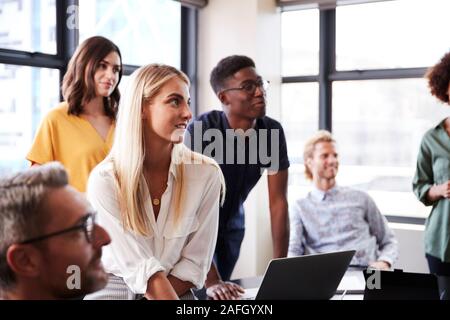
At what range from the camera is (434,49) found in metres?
2.92

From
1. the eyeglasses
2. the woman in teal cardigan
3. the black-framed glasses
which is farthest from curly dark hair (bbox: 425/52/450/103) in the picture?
the black-framed glasses

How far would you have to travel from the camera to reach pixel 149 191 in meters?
1.14

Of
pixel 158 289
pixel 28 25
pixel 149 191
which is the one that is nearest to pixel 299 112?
pixel 28 25

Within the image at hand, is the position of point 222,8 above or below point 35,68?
above

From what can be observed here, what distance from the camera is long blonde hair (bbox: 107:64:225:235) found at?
3.51 feet

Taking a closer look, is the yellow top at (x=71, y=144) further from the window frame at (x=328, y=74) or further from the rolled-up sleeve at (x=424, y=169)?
the window frame at (x=328, y=74)

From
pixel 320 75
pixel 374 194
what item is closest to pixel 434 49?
pixel 320 75

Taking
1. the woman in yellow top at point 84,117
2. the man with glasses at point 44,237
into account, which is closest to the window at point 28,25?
the woman in yellow top at point 84,117

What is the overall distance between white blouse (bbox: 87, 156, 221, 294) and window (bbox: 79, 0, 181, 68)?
1484mm

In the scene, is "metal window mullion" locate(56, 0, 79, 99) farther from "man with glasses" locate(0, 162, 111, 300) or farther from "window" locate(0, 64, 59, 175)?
"man with glasses" locate(0, 162, 111, 300)

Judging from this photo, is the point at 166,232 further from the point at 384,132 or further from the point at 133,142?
the point at 384,132

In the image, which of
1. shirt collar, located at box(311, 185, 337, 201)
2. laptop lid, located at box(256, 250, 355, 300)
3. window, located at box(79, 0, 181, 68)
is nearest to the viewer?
A: laptop lid, located at box(256, 250, 355, 300)
